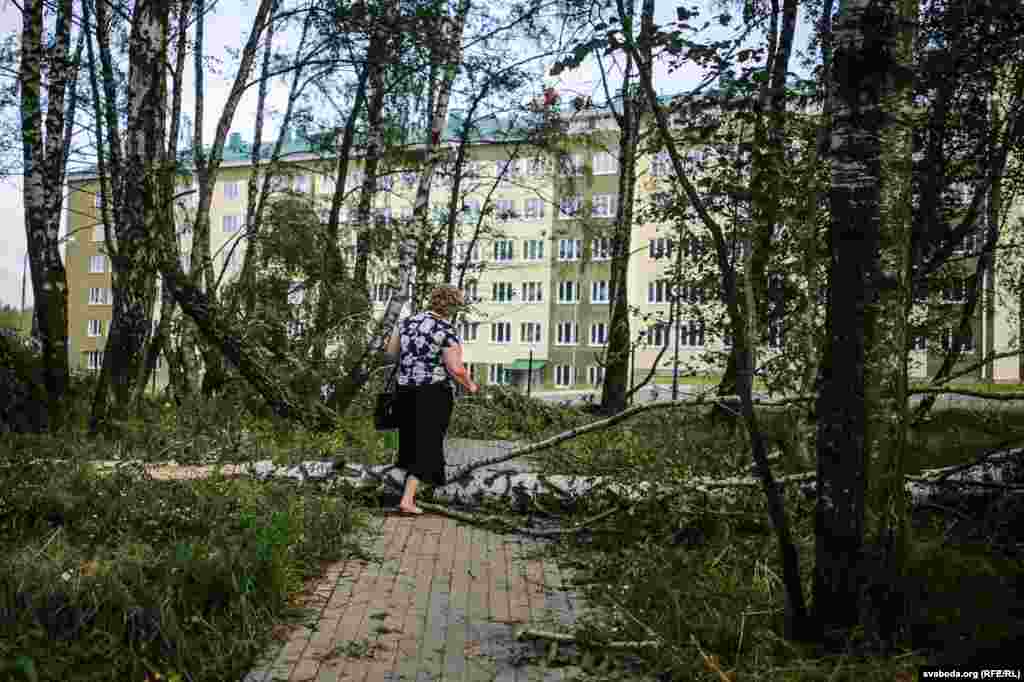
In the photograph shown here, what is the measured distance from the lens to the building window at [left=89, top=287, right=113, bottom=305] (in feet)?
287

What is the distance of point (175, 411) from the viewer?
1426 cm

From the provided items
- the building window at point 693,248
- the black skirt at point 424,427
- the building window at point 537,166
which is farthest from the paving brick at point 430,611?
the building window at point 537,166

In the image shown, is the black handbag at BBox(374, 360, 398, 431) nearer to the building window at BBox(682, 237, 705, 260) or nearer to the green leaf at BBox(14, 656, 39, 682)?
the green leaf at BBox(14, 656, 39, 682)

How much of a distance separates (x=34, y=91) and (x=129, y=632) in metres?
9.73

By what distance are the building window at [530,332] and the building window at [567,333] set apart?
64.3 inches

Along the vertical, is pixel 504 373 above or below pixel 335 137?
below

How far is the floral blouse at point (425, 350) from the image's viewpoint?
8188mm

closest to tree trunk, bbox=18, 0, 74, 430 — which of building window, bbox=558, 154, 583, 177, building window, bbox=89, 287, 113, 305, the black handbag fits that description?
the black handbag

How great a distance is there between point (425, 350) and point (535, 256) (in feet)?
202

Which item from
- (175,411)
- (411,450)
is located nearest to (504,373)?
(175,411)

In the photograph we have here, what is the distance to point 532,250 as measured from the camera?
6962cm

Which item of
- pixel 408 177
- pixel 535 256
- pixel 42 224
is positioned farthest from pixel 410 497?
pixel 535 256

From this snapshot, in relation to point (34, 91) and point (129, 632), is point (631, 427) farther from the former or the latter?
point (129, 632)

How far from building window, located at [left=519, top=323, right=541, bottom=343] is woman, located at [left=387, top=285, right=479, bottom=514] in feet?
199
